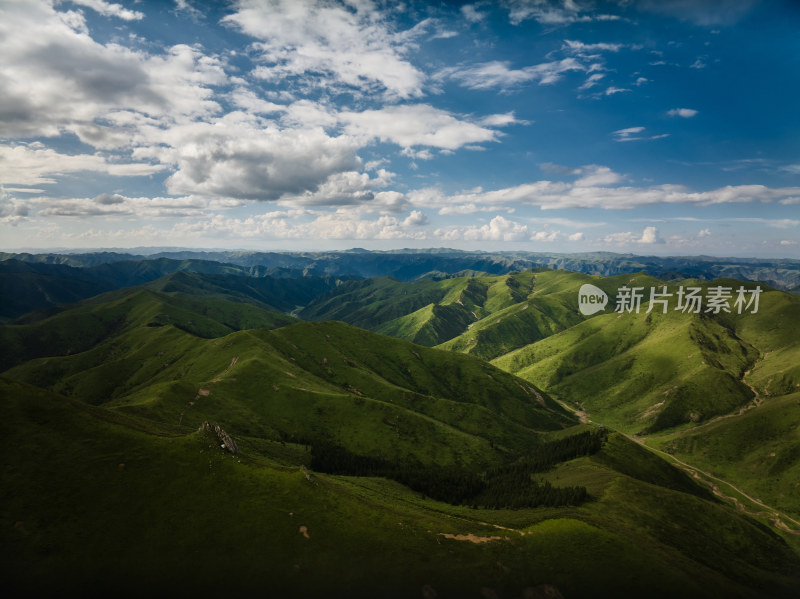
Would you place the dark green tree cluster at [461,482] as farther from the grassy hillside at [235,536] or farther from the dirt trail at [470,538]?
the dirt trail at [470,538]

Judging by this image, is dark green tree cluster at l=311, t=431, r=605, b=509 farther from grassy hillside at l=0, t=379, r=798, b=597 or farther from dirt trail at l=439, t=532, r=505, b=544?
dirt trail at l=439, t=532, r=505, b=544

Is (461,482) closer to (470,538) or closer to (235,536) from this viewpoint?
(470,538)

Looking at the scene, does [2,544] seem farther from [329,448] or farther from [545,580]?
[329,448]

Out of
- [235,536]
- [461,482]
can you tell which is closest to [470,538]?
[235,536]

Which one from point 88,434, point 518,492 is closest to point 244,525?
point 88,434

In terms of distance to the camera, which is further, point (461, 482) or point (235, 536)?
point (461, 482)

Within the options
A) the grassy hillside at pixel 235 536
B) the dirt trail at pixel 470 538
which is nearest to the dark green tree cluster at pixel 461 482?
the grassy hillside at pixel 235 536
